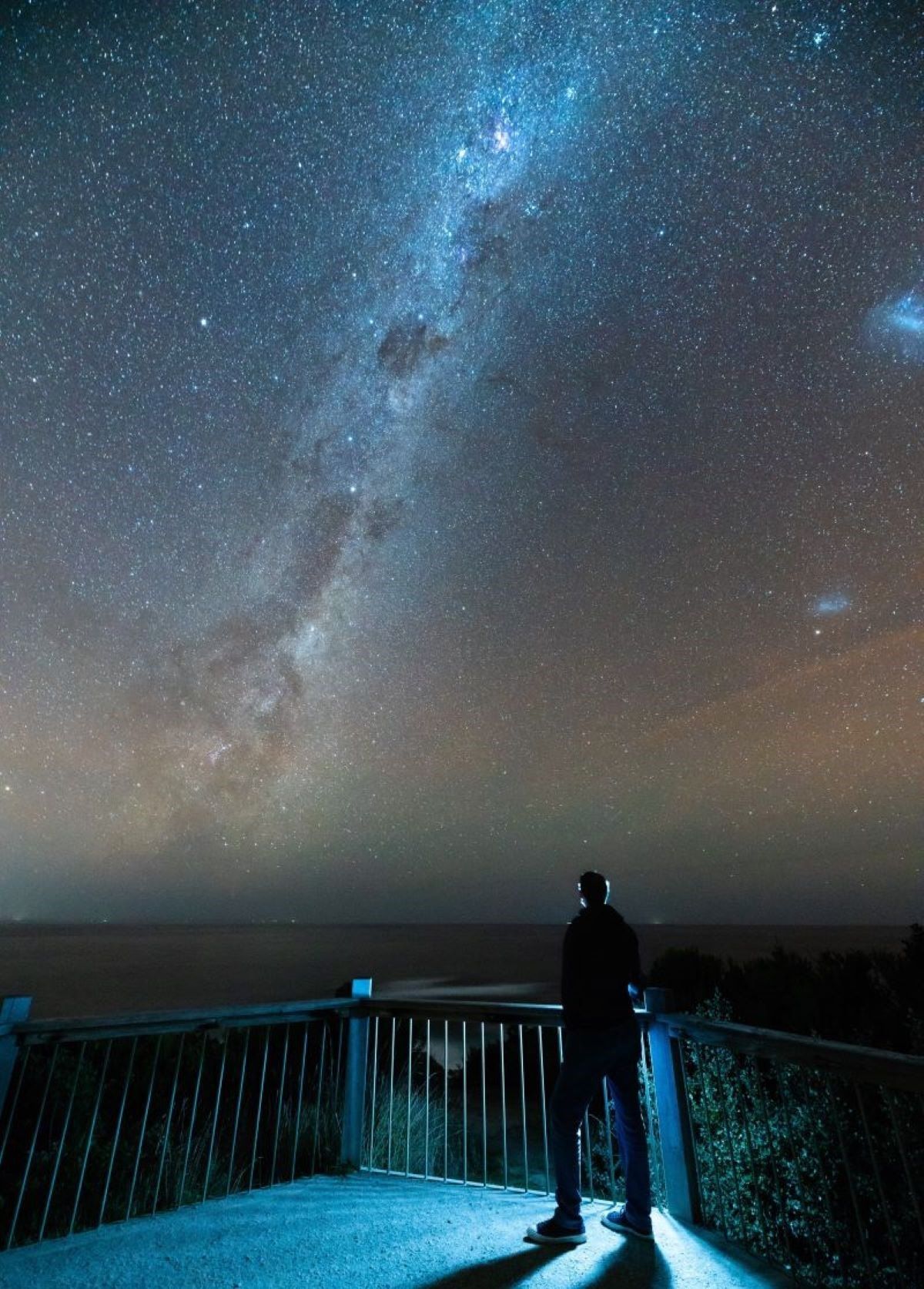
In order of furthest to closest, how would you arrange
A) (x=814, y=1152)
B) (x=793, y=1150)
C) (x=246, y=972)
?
(x=246, y=972) < (x=814, y=1152) < (x=793, y=1150)

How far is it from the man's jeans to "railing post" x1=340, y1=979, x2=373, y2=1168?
1.76 meters

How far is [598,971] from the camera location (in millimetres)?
3996

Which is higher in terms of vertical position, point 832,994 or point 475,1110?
point 832,994

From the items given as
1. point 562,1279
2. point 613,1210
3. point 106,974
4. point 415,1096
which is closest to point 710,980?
point 415,1096

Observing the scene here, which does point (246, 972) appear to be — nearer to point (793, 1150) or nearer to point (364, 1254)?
point (364, 1254)

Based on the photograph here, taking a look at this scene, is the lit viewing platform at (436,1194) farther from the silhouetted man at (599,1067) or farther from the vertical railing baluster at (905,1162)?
the silhouetted man at (599,1067)

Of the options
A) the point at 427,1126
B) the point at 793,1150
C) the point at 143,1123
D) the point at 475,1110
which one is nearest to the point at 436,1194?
the point at 427,1126

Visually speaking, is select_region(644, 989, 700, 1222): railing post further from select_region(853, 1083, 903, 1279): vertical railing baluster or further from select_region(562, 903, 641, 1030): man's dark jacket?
select_region(853, 1083, 903, 1279): vertical railing baluster

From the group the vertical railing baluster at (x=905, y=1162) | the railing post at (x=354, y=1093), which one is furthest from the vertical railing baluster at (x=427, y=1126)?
the vertical railing baluster at (x=905, y=1162)

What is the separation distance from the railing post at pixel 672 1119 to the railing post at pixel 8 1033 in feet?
12.0

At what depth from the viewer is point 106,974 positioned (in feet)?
195

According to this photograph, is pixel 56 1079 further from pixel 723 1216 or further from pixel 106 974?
pixel 106 974

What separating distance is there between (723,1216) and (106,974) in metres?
68.9

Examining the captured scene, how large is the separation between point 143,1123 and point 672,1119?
2982mm
